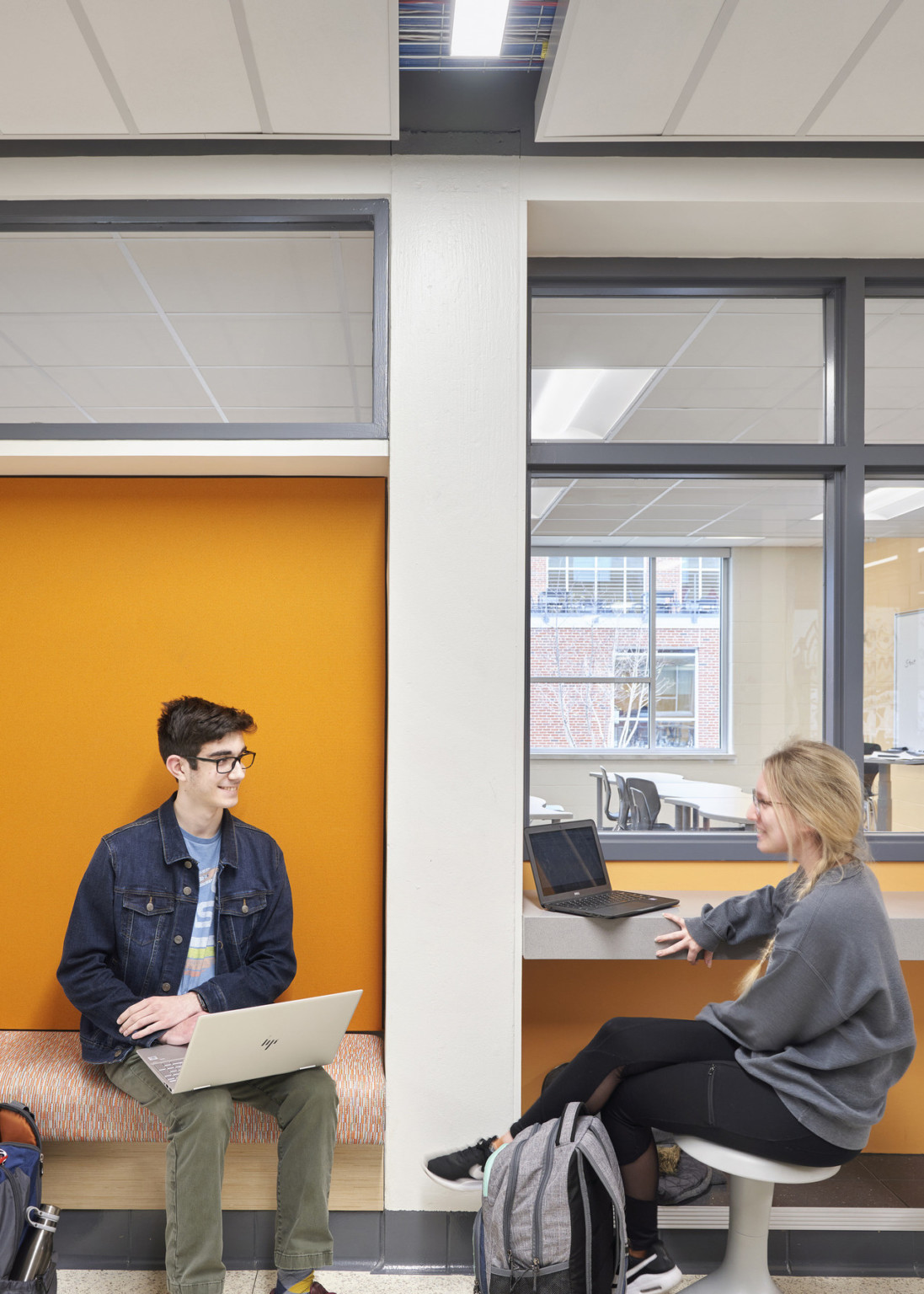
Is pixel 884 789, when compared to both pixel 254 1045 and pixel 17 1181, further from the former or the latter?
pixel 17 1181

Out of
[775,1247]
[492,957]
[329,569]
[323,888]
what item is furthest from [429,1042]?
[329,569]

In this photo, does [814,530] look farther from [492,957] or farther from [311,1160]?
[311,1160]

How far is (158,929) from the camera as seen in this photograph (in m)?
2.25

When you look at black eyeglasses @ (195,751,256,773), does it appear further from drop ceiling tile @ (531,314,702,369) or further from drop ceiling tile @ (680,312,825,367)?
drop ceiling tile @ (680,312,825,367)

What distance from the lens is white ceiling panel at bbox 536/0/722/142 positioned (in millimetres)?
1925

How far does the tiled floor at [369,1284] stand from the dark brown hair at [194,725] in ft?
4.31

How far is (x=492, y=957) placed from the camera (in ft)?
7.72

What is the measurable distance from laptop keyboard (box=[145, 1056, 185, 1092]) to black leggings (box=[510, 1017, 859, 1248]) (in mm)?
795

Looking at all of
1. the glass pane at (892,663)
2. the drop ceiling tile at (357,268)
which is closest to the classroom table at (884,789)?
the glass pane at (892,663)

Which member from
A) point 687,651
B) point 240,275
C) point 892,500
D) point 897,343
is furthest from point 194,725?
point 897,343

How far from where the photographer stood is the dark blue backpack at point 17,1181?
178 cm

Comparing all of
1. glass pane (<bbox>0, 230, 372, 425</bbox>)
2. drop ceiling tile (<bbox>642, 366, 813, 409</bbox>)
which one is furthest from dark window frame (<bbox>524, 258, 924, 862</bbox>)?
glass pane (<bbox>0, 230, 372, 425</bbox>)

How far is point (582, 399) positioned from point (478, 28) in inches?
42.1

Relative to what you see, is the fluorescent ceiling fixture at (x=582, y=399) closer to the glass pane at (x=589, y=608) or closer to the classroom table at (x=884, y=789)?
the glass pane at (x=589, y=608)
